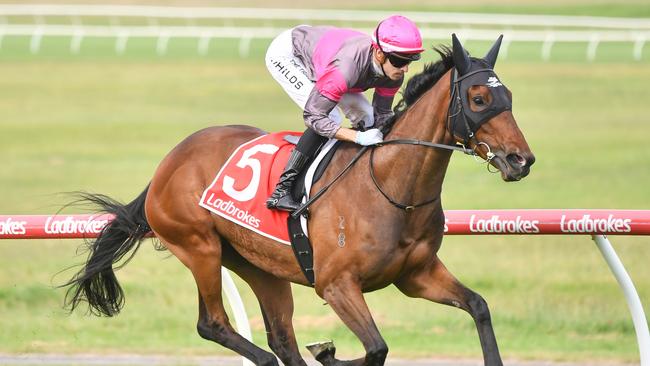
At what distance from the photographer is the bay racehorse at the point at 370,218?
5.25 metres

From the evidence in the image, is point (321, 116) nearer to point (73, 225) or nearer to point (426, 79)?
point (426, 79)

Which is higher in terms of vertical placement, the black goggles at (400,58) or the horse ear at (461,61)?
the horse ear at (461,61)

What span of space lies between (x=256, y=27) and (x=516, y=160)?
32645 millimetres

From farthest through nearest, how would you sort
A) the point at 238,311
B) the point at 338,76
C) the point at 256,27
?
the point at 256,27 → the point at 238,311 → the point at 338,76

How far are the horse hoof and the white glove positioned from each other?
38.2 inches

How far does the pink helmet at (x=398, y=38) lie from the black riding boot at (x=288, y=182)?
0.68 meters

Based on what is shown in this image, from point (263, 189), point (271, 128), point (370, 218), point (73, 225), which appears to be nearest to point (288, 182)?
point (263, 189)

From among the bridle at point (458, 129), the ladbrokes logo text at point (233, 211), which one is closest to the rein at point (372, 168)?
the bridle at point (458, 129)

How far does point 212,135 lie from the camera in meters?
6.38

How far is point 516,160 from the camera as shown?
504 cm

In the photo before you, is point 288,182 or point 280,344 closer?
point 288,182

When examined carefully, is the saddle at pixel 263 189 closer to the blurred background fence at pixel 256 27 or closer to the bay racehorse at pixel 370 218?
the bay racehorse at pixel 370 218

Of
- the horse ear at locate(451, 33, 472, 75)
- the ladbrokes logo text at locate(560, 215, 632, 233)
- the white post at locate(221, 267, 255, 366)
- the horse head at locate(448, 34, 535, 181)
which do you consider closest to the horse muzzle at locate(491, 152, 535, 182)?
the horse head at locate(448, 34, 535, 181)

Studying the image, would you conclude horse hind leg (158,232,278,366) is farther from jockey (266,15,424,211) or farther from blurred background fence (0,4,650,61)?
blurred background fence (0,4,650,61)
